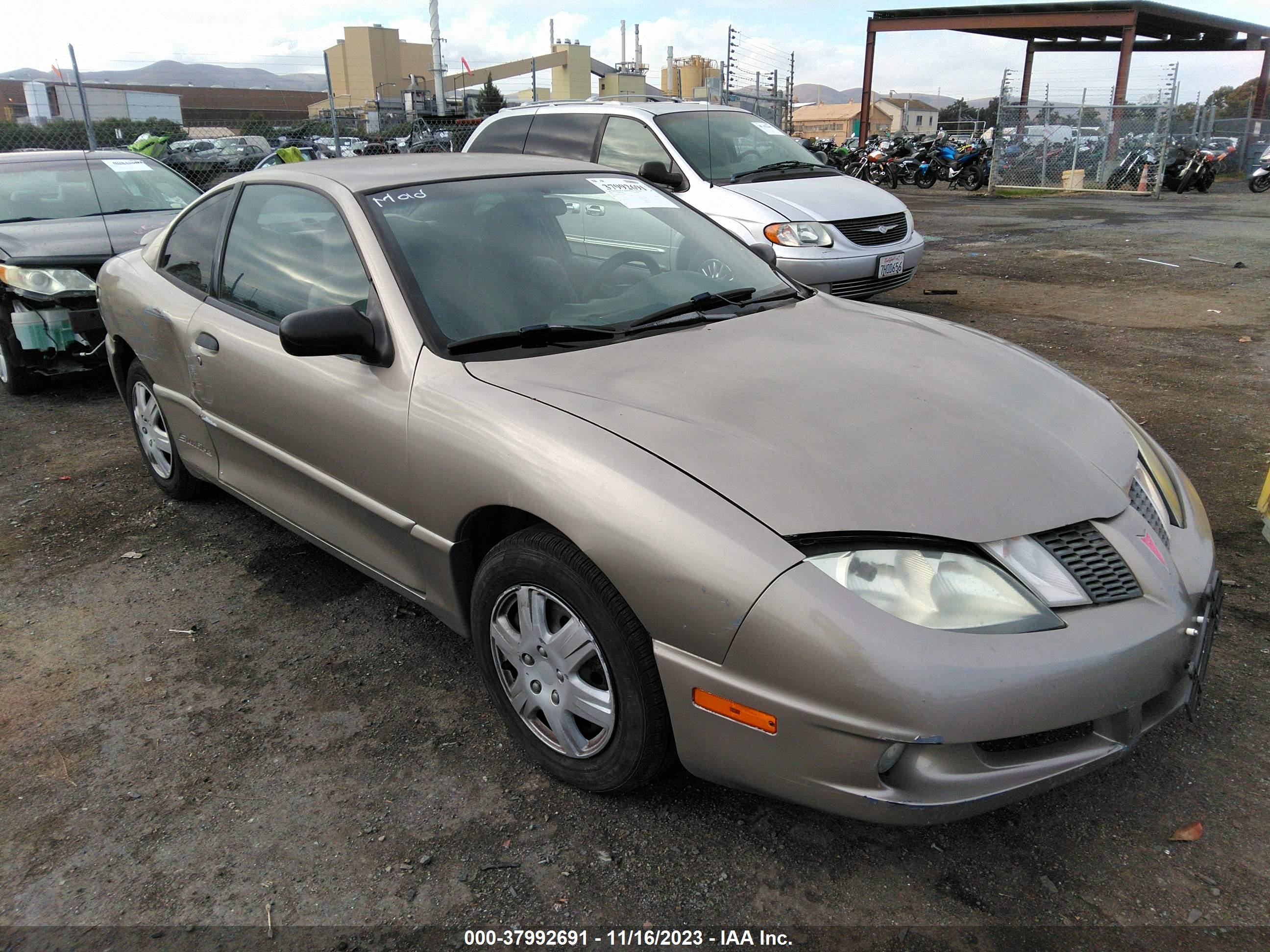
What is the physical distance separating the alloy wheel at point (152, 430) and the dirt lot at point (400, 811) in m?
0.44

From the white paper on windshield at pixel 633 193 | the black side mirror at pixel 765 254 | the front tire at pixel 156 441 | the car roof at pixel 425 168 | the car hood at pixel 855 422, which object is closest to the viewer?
the car hood at pixel 855 422

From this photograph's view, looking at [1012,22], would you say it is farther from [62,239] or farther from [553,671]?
[553,671]

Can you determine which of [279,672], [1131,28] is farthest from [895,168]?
[279,672]

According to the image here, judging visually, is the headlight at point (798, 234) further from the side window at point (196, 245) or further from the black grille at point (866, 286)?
Result: the side window at point (196, 245)

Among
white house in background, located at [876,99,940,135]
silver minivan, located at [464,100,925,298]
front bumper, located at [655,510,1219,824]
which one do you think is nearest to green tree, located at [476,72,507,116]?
silver minivan, located at [464,100,925,298]

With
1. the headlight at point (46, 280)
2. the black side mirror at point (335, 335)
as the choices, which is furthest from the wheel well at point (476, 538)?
the headlight at point (46, 280)

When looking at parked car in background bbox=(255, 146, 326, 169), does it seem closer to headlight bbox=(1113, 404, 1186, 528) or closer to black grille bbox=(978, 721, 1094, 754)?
headlight bbox=(1113, 404, 1186, 528)

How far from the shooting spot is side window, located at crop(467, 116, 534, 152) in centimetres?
822

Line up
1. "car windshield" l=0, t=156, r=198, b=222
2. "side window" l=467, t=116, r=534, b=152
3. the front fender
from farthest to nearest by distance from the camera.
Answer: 1. "side window" l=467, t=116, r=534, b=152
2. "car windshield" l=0, t=156, r=198, b=222
3. the front fender

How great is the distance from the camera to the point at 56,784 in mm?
2477

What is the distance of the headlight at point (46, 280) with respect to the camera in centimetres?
560

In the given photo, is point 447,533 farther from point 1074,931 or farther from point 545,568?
point 1074,931

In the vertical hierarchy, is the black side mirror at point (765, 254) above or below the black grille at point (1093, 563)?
above

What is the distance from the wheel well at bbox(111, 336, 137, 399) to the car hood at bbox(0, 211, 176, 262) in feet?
5.47
